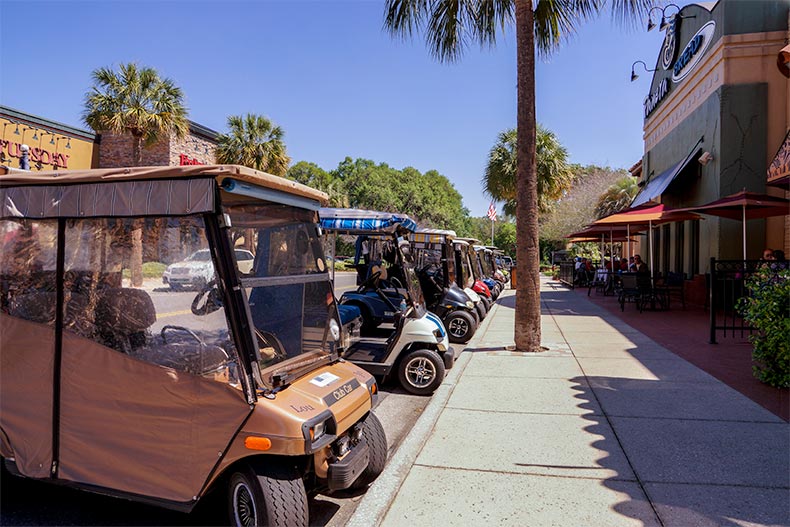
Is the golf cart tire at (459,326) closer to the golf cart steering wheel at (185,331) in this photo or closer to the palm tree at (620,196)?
the golf cart steering wheel at (185,331)

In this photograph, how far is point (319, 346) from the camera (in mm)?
3764

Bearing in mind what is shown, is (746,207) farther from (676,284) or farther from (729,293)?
(676,284)

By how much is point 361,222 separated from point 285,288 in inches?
111

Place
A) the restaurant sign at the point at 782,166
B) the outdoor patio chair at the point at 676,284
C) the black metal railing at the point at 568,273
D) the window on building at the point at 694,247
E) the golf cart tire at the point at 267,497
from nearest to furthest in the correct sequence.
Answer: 1. the golf cart tire at the point at 267,497
2. the restaurant sign at the point at 782,166
3. the outdoor patio chair at the point at 676,284
4. the window on building at the point at 694,247
5. the black metal railing at the point at 568,273

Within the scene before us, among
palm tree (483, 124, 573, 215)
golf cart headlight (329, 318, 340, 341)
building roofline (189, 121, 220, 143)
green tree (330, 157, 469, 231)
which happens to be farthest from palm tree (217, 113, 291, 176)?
golf cart headlight (329, 318, 340, 341)

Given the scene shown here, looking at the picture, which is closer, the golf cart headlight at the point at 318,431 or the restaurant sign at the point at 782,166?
the golf cart headlight at the point at 318,431

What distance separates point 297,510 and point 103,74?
2116 centimetres

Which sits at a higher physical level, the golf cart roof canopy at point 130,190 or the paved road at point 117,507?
the golf cart roof canopy at point 130,190

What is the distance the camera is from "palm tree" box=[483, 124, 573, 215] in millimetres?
25828

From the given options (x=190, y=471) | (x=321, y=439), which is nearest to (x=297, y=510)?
(x=321, y=439)

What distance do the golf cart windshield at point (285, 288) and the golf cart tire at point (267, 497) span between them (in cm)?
49

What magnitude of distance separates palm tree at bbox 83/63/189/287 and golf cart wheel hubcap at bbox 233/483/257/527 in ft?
63.6

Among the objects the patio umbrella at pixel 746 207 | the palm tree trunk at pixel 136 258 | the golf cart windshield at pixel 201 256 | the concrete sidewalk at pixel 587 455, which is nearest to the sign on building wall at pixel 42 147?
the palm tree trunk at pixel 136 258

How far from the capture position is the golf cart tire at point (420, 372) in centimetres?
652
